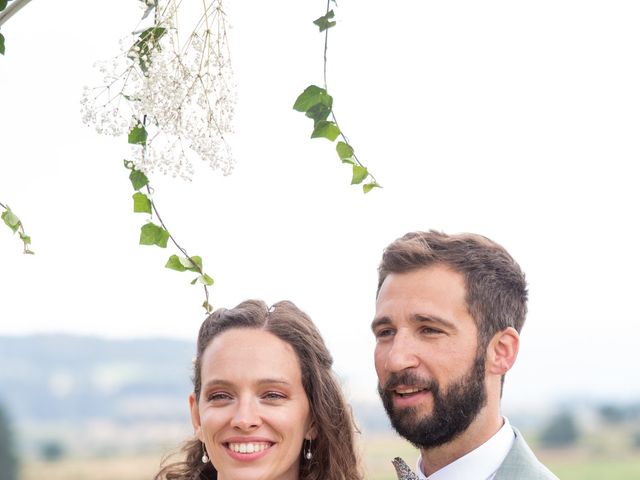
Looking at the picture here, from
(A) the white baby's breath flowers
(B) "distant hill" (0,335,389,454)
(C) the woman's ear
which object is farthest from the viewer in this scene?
(B) "distant hill" (0,335,389,454)

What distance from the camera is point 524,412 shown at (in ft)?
362

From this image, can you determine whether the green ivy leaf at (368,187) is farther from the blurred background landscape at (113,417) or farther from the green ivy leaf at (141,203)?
the blurred background landscape at (113,417)

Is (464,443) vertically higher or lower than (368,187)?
lower

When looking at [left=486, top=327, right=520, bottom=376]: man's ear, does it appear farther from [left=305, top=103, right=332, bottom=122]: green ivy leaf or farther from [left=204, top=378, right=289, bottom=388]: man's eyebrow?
[left=305, top=103, right=332, bottom=122]: green ivy leaf

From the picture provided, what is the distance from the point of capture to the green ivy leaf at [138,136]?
141 inches

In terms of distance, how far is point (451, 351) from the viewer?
4.19 metres

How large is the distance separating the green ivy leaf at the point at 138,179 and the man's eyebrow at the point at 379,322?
43.0 inches

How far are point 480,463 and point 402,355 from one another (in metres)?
0.49

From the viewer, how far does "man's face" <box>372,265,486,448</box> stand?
4148 mm

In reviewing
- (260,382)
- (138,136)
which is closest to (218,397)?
(260,382)

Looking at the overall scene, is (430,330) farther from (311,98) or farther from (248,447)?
(311,98)

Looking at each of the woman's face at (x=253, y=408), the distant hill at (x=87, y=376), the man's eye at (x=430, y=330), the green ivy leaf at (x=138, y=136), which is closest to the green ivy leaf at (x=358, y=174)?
the green ivy leaf at (x=138, y=136)

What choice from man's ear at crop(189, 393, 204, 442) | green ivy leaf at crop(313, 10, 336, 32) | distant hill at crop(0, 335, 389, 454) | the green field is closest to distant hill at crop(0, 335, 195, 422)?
distant hill at crop(0, 335, 389, 454)

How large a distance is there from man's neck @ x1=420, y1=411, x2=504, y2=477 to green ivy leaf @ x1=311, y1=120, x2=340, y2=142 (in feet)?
4.11
